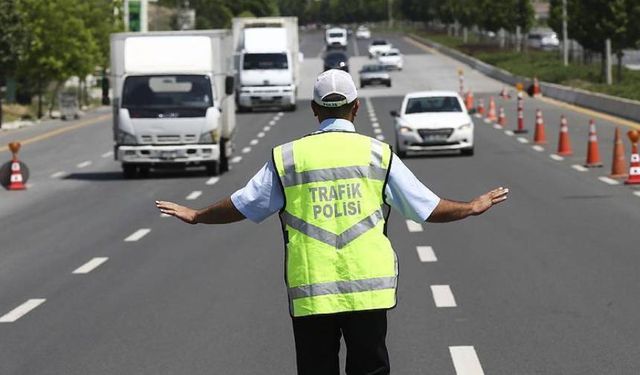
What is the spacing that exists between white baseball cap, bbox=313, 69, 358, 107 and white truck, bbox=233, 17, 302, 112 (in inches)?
1966

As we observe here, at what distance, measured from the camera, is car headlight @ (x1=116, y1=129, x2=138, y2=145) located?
28812mm

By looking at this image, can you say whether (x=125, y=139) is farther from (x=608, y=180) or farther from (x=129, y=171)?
(x=608, y=180)

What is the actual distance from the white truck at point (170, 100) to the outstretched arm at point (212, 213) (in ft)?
73.6

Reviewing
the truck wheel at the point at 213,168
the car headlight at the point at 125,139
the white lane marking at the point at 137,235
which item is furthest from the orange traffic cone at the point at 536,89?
the white lane marking at the point at 137,235

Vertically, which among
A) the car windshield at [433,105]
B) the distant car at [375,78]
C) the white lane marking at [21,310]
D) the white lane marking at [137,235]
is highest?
the car windshield at [433,105]

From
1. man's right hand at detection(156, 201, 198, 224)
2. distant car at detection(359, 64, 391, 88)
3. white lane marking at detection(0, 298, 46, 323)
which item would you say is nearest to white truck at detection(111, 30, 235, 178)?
white lane marking at detection(0, 298, 46, 323)

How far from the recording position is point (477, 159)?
3173 cm

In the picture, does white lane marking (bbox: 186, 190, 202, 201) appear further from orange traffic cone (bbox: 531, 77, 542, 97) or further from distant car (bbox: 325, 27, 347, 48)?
distant car (bbox: 325, 27, 347, 48)

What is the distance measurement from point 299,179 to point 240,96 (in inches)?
1997

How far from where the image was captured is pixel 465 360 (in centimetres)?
980

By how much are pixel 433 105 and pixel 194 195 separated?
32.0 feet

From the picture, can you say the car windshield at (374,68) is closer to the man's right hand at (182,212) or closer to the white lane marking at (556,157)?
the white lane marking at (556,157)

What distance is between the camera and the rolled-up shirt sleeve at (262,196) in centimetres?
594

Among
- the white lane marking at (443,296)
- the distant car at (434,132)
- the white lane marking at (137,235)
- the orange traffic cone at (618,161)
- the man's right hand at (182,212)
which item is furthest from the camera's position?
the distant car at (434,132)
